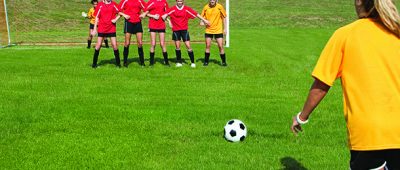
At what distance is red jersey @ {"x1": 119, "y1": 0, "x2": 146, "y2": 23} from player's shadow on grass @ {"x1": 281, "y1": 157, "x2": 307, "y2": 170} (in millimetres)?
9066

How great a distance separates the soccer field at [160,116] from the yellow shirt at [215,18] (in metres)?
1.14

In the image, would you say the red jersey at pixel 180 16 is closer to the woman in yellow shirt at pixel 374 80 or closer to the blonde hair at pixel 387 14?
the woman in yellow shirt at pixel 374 80

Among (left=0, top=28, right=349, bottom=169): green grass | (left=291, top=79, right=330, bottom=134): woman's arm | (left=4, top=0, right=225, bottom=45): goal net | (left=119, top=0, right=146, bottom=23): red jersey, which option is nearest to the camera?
(left=291, top=79, right=330, bottom=134): woman's arm

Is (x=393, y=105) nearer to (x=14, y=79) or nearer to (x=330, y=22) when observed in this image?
(x=14, y=79)

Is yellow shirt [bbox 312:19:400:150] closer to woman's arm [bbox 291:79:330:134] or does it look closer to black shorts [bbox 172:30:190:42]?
woman's arm [bbox 291:79:330:134]

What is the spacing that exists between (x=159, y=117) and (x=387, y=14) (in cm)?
568

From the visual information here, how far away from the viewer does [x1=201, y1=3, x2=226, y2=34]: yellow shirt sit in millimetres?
14297

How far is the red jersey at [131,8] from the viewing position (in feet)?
45.6

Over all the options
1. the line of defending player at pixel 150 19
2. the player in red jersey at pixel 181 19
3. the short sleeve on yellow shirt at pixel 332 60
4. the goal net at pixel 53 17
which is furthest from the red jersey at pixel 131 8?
the goal net at pixel 53 17

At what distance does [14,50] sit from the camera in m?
17.8

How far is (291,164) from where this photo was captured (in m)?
5.86

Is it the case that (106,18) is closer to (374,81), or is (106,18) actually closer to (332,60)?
(332,60)

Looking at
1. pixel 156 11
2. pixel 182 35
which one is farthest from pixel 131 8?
pixel 182 35

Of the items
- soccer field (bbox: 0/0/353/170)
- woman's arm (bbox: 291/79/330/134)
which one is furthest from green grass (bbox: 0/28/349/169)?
woman's arm (bbox: 291/79/330/134)
